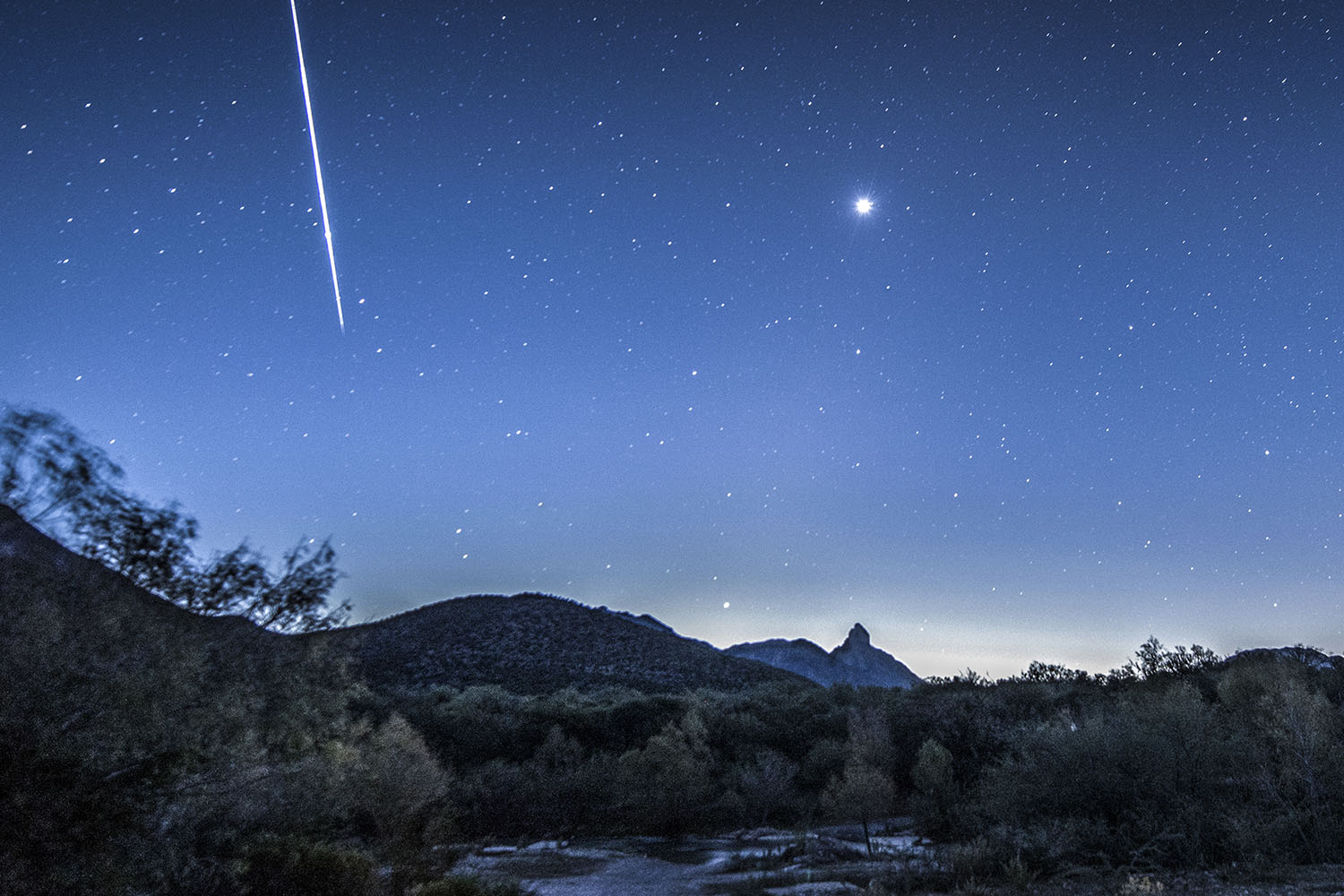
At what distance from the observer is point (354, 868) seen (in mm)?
14438

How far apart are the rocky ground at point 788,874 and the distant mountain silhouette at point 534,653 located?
27601 millimetres

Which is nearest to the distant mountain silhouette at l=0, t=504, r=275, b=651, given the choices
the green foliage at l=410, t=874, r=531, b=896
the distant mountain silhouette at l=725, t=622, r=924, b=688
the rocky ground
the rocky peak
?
the green foliage at l=410, t=874, r=531, b=896

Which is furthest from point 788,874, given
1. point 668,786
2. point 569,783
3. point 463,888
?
point 569,783

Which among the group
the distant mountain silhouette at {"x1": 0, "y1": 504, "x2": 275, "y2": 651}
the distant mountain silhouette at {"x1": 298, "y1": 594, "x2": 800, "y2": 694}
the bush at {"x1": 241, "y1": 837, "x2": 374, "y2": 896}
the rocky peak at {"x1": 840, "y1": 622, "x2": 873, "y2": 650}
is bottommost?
the bush at {"x1": 241, "y1": 837, "x2": 374, "y2": 896}

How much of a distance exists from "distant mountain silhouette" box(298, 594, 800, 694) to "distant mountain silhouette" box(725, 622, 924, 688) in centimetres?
8082

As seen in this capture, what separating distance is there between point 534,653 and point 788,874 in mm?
47299

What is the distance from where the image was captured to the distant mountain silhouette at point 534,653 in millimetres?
58000

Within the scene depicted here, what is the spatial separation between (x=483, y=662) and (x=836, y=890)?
4995 cm

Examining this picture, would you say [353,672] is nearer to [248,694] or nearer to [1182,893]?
[248,694]

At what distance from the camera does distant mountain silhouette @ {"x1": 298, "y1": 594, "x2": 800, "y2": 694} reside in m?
58.0

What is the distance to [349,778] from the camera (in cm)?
1831

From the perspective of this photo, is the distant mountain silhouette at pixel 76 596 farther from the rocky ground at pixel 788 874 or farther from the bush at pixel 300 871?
the rocky ground at pixel 788 874

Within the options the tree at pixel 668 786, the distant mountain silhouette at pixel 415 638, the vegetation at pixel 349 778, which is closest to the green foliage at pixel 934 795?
the vegetation at pixel 349 778

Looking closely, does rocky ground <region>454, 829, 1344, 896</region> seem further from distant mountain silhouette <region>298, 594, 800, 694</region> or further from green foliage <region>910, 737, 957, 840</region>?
distant mountain silhouette <region>298, 594, 800, 694</region>
